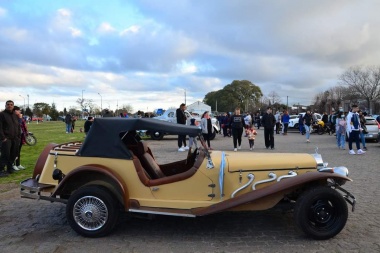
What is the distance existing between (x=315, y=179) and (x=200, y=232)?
1.70 m

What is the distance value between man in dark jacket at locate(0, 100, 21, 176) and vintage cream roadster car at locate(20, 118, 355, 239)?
4277 millimetres

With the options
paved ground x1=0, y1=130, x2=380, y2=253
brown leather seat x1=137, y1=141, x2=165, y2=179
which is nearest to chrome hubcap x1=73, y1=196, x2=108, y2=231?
paved ground x1=0, y1=130, x2=380, y2=253

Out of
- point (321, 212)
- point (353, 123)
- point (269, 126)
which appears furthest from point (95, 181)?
point (269, 126)

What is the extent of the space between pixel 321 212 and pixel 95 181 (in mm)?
3030

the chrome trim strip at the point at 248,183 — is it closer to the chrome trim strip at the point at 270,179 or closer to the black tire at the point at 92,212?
the chrome trim strip at the point at 270,179

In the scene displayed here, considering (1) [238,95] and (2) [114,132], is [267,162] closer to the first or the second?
(2) [114,132]

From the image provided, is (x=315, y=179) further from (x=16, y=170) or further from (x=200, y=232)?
(x=16, y=170)

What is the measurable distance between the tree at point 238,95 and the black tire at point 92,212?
97.2m

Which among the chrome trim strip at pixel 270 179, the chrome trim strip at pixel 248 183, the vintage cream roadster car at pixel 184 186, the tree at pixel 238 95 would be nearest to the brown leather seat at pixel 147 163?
the vintage cream roadster car at pixel 184 186

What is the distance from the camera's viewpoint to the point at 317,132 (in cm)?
2686

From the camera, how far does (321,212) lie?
434 cm

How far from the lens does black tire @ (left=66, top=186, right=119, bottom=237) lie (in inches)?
177

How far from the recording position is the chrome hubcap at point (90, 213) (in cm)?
451

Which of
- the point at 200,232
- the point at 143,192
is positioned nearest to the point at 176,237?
the point at 200,232
